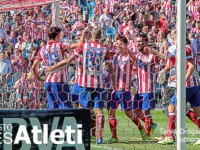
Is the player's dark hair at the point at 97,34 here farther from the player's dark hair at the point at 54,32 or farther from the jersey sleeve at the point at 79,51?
the player's dark hair at the point at 54,32

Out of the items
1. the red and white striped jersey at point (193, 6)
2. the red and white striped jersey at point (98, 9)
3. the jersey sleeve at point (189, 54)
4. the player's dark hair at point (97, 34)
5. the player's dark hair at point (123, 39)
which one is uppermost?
the red and white striped jersey at point (98, 9)

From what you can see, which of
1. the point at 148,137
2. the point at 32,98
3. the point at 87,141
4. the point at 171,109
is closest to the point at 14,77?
the point at 32,98

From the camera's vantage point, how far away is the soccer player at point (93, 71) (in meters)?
10.4

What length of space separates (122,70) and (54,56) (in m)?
1.14

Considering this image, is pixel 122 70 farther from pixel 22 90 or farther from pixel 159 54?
pixel 22 90

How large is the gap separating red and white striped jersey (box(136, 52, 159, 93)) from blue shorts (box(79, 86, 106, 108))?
26.6 inches

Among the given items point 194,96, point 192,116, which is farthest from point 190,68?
point 192,116

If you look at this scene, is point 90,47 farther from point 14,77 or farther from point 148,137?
point 14,77

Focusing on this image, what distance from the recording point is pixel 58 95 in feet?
35.5

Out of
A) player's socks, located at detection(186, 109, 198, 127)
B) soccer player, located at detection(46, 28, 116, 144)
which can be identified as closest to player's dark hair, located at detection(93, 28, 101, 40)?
soccer player, located at detection(46, 28, 116, 144)

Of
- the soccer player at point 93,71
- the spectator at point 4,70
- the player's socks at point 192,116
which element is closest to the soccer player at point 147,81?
the soccer player at point 93,71

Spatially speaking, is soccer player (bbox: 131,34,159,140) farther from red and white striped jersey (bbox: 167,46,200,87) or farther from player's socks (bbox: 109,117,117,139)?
red and white striped jersey (bbox: 167,46,200,87)

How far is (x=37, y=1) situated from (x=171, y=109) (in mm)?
2341

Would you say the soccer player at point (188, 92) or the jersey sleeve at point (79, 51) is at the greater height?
the jersey sleeve at point (79, 51)
